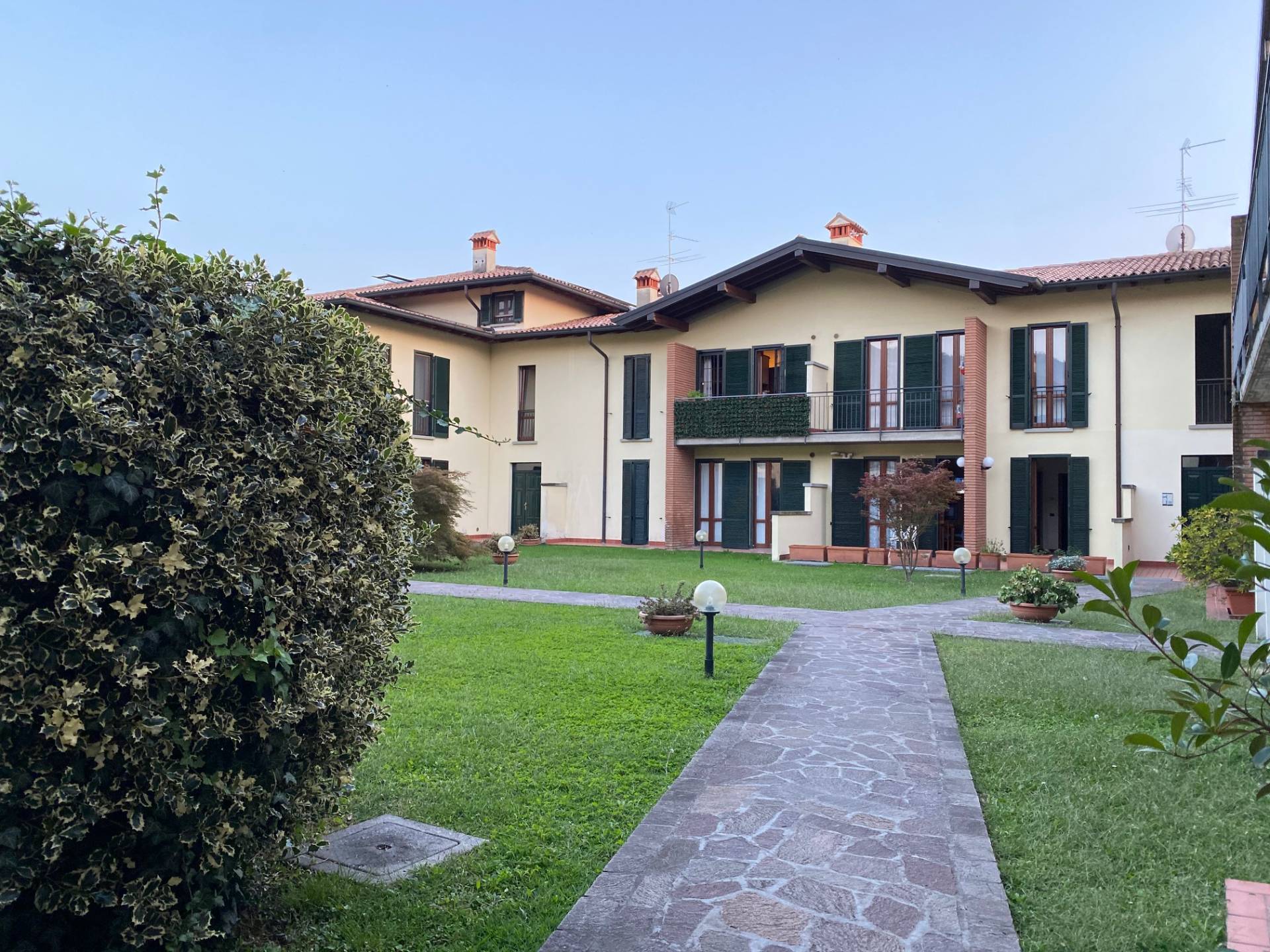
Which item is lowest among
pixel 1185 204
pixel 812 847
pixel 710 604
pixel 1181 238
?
pixel 812 847

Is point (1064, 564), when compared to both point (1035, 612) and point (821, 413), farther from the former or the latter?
point (821, 413)

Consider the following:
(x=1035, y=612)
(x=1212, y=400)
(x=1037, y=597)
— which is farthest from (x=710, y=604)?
(x=1212, y=400)

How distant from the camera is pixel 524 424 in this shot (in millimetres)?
26594

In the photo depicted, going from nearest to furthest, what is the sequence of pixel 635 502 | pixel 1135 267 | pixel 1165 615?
pixel 1165 615 < pixel 1135 267 < pixel 635 502

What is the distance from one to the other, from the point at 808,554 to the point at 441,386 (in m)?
10.7

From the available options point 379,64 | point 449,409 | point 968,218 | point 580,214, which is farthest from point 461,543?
point 580,214

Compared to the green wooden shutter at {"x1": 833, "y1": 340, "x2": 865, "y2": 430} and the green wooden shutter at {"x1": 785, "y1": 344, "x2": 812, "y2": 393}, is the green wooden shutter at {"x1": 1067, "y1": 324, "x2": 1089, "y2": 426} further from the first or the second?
the green wooden shutter at {"x1": 785, "y1": 344, "x2": 812, "y2": 393}

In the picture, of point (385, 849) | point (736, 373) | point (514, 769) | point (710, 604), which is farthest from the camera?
point (736, 373)

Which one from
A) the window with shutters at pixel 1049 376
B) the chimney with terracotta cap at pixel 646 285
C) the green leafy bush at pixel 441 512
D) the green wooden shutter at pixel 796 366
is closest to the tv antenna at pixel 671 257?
the chimney with terracotta cap at pixel 646 285

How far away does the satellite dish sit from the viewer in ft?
75.5

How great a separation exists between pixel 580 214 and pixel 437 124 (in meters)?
16.2

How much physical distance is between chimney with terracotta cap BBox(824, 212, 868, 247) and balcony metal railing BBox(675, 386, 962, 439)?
16.8 ft

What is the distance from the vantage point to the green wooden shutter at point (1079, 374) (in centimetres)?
1920

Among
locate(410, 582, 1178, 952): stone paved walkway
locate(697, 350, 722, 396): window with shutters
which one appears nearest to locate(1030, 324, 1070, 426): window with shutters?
locate(697, 350, 722, 396): window with shutters
